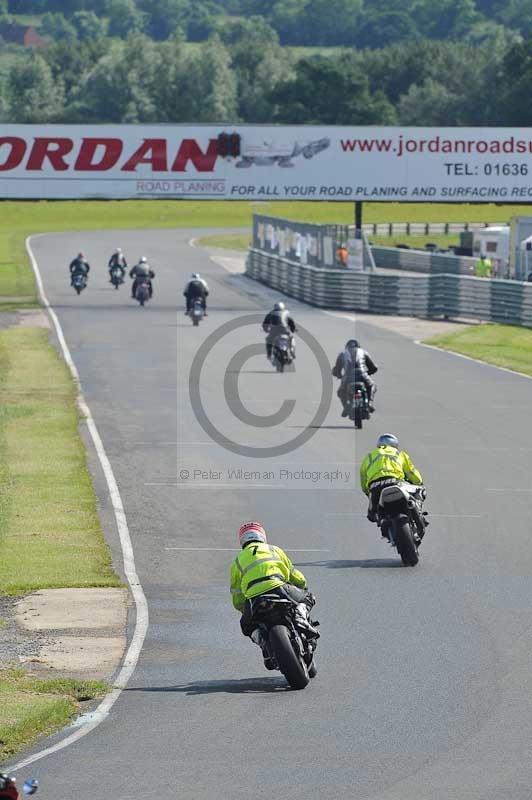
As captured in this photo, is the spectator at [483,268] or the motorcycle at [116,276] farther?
the motorcycle at [116,276]

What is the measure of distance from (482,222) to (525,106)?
28.8m

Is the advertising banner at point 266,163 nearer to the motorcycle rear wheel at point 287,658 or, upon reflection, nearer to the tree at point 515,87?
the motorcycle rear wheel at point 287,658

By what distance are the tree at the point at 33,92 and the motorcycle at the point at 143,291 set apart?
98.1 m

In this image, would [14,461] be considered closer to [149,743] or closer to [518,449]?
[518,449]

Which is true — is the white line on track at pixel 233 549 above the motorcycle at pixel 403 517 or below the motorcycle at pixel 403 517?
below

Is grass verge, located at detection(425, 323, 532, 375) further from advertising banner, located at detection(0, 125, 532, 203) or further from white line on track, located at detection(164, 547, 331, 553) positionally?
white line on track, located at detection(164, 547, 331, 553)

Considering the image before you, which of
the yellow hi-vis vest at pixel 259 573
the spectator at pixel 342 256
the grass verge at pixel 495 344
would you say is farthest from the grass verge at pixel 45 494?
the spectator at pixel 342 256

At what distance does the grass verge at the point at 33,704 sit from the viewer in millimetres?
11039

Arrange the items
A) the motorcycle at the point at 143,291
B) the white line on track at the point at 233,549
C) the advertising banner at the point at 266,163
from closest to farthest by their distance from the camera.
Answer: the white line on track at the point at 233,549, the motorcycle at the point at 143,291, the advertising banner at the point at 266,163

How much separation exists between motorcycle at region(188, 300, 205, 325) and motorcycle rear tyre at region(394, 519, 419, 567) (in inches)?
1181

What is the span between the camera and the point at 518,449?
2530 cm

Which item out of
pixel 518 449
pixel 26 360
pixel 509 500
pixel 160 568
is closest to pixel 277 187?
pixel 26 360

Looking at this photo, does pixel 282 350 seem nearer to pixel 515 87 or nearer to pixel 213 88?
pixel 515 87

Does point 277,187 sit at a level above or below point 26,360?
above
